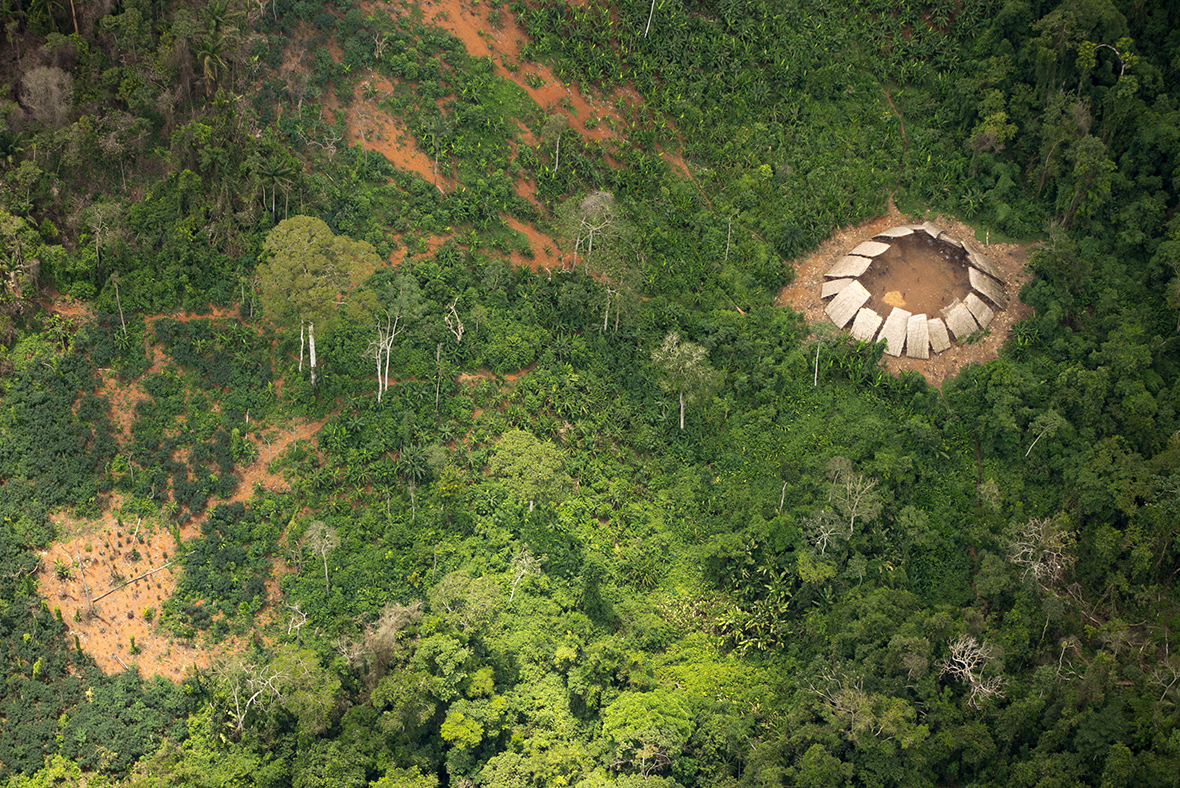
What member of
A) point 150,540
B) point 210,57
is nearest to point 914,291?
point 210,57

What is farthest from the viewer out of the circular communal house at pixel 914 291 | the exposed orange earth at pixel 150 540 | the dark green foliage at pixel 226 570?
the circular communal house at pixel 914 291

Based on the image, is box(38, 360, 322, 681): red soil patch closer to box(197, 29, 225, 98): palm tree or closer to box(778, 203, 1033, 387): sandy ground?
box(197, 29, 225, 98): palm tree

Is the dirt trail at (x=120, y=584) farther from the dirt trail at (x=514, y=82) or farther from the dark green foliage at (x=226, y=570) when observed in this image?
the dirt trail at (x=514, y=82)

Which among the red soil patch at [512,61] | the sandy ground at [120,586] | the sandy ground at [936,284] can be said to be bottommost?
the sandy ground at [120,586]

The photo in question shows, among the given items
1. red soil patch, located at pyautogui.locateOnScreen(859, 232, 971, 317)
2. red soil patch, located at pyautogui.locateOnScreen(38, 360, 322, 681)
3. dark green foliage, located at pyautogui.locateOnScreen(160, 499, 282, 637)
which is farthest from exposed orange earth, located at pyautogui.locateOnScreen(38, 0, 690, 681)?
red soil patch, located at pyautogui.locateOnScreen(859, 232, 971, 317)

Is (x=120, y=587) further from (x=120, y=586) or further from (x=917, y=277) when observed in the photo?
(x=917, y=277)

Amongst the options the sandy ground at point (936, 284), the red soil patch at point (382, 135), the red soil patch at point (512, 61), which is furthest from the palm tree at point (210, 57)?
the sandy ground at point (936, 284)
